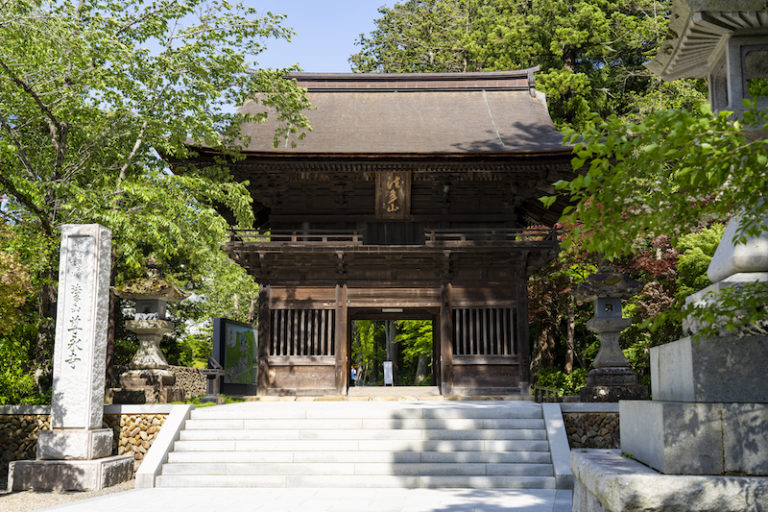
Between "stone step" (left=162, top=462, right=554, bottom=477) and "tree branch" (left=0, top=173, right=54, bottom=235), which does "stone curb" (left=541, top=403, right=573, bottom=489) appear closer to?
"stone step" (left=162, top=462, right=554, bottom=477)

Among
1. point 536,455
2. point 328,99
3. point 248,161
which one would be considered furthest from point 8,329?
point 328,99

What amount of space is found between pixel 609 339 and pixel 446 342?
4.70 m

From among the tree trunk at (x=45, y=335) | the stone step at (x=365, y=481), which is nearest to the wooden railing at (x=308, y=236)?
the tree trunk at (x=45, y=335)

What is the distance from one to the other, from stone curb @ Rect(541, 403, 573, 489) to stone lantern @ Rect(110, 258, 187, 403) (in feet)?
22.1

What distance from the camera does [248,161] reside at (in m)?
14.5

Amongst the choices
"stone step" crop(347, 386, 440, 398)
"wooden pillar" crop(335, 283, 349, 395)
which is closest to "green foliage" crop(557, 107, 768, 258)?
"stone step" crop(347, 386, 440, 398)

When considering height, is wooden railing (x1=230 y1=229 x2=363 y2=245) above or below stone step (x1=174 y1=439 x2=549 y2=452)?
above

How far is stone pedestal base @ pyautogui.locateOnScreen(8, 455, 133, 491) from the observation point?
8.81m

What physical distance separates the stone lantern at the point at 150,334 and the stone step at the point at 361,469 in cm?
261

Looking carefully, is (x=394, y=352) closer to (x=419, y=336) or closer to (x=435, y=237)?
(x=419, y=336)

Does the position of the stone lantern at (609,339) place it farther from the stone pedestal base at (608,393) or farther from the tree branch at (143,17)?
the tree branch at (143,17)

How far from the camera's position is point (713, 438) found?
12.3ft

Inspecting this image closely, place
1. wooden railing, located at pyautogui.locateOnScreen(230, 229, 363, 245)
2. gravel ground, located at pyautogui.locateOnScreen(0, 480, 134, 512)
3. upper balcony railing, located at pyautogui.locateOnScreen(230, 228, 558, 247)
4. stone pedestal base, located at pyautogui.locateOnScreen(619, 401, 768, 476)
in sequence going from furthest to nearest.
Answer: wooden railing, located at pyautogui.locateOnScreen(230, 229, 363, 245), upper balcony railing, located at pyautogui.locateOnScreen(230, 228, 558, 247), gravel ground, located at pyautogui.locateOnScreen(0, 480, 134, 512), stone pedestal base, located at pyautogui.locateOnScreen(619, 401, 768, 476)

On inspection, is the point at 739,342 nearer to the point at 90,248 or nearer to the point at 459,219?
the point at 90,248
